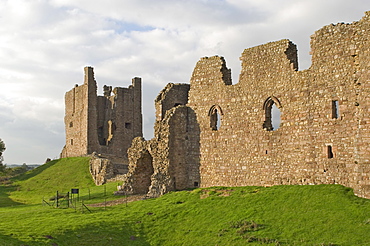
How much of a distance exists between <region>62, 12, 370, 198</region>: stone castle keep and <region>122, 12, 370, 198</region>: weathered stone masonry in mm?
46

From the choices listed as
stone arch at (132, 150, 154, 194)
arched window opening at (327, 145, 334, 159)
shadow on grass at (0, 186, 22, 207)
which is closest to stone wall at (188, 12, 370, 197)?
arched window opening at (327, 145, 334, 159)

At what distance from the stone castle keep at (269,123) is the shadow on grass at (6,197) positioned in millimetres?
9472

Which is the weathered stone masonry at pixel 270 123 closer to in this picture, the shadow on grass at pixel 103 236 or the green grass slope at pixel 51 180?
the shadow on grass at pixel 103 236

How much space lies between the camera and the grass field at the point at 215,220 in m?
17.3

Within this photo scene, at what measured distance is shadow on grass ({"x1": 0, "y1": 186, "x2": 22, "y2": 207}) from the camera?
33.7 metres

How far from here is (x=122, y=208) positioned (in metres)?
24.6

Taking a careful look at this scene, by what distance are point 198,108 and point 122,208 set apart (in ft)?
25.8

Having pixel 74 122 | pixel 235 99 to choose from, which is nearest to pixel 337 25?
pixel 235 99

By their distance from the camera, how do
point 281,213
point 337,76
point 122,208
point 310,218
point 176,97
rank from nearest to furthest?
point 310,218, point 281,213, point 337,76, point 122,208, point 176,97

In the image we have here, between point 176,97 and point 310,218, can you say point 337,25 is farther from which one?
point 176,97

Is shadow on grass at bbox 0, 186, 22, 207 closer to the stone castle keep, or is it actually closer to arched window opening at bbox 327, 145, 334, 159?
the stone castle keep

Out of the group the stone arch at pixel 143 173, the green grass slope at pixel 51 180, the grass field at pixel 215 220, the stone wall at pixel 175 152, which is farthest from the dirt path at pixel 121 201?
the green grass slope at pixel 51 180

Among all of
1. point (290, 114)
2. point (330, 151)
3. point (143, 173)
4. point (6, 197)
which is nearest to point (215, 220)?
point (330, 151)

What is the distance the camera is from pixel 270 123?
24688mm
